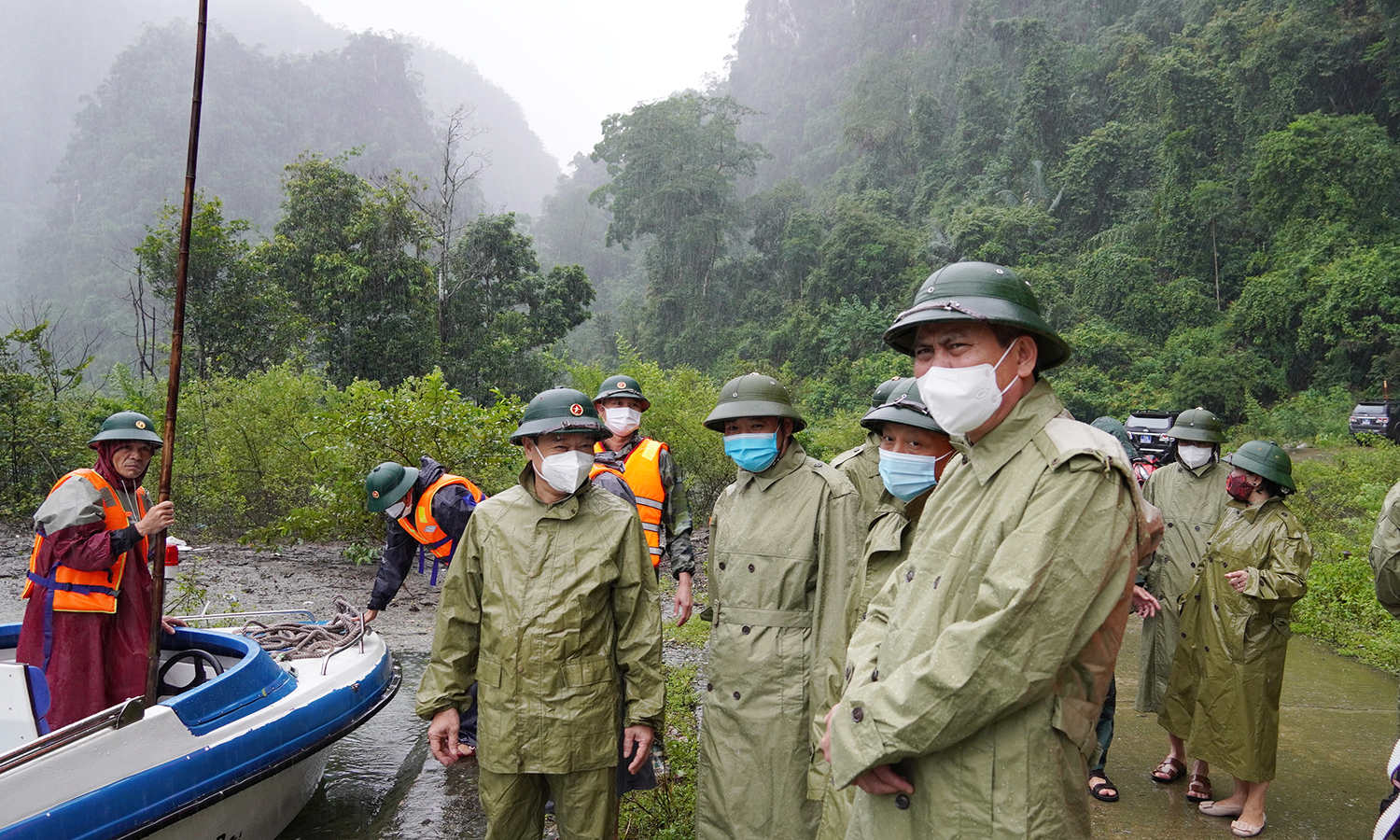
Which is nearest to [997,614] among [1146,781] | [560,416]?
[560,416]

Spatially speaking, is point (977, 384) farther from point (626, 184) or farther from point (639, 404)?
point (626, 184)

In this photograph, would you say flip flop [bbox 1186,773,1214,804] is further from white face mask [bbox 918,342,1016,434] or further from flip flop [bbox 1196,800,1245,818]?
white face mask [bbox 918,342,1016,434]

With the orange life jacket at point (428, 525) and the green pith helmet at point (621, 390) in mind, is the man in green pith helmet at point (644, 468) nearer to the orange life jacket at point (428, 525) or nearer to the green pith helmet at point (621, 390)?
the green pith helmet at point (621, 390)

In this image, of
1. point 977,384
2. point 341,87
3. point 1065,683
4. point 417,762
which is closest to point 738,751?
point 1065,683

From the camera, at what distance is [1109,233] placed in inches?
1053

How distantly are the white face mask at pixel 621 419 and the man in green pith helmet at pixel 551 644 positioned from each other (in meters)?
2.02

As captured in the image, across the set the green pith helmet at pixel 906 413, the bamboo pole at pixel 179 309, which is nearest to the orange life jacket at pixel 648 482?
the green pith helmet at pixel 906 413

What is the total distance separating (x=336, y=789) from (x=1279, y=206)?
80.5 ft

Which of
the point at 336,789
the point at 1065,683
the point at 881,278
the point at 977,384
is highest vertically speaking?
Answer: the point at 881,278

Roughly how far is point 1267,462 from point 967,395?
2975 millimetres

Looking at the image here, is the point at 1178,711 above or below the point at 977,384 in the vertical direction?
below

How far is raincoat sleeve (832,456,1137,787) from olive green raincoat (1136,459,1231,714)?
3.32 meters

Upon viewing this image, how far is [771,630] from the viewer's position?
3.01 meters

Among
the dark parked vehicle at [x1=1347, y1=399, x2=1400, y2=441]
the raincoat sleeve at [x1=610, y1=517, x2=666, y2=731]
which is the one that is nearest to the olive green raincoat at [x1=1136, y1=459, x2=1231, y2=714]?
the raincoat sleeve at [x1=610, y1=517, x2=666, y2=731]
